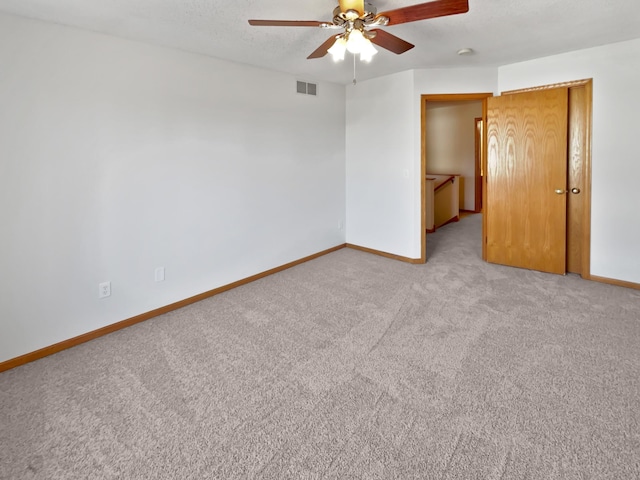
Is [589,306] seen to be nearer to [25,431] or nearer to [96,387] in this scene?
[96,387]

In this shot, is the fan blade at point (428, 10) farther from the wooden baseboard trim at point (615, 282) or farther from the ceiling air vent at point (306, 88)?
the wooden baseboard trim at point (615, 282)

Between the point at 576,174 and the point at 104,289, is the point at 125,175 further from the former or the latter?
the point at 576,174

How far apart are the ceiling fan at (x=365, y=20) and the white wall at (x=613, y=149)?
2.46 meters

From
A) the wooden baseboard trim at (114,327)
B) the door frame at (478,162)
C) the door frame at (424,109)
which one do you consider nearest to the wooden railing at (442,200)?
the door frame at (478,162)

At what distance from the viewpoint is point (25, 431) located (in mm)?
1874

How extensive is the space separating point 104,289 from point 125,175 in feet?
3.10

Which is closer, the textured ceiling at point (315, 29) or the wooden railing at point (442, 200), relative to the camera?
the textured ceiling at point (315, 29)

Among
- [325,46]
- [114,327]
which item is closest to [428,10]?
[325,46]

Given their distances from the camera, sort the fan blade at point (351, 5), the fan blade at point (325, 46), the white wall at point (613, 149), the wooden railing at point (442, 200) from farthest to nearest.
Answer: the wooden railing at point (442, 200), the white wall at point (613, 149), the fan blade at point (325, 46), the fan blade at point (351, 5)

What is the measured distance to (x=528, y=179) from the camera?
4070 millimetres

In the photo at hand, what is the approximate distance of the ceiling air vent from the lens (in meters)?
4.43

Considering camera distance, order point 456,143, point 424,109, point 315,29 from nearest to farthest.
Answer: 1. point 315,29
2. point 424,109
3. point 456,143

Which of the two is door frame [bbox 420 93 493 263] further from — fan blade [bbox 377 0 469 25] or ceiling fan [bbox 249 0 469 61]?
fan blade [bbox 377 0 469 25]

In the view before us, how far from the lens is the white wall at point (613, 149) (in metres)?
3.40
